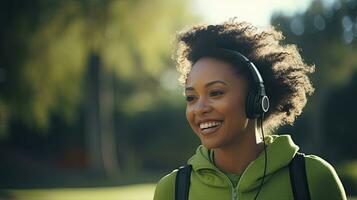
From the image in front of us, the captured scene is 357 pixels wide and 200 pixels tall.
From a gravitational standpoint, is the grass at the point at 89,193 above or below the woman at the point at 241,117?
below

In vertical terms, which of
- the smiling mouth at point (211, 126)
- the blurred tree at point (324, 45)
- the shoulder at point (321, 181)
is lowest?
the blurred tree at point (324, 45)

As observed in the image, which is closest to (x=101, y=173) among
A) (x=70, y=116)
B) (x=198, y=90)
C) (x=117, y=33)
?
(x=70, y=116)

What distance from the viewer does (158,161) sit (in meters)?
31.2

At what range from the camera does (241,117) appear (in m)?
2.70

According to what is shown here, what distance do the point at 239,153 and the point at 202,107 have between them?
0.29 metres

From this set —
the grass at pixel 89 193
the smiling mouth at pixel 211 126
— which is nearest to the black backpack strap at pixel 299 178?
the smiling mouth at pixel 211 126

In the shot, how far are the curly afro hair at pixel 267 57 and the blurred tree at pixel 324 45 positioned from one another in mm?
24517

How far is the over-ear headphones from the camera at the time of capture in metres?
2.66

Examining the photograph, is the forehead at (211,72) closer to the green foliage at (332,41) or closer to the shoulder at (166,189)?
the shoulder at (166,189)

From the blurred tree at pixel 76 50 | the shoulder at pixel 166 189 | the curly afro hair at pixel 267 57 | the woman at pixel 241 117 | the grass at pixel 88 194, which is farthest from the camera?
the blurred tree at pixel 76 50

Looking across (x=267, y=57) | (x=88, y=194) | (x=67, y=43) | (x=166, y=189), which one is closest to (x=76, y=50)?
(x=67, y=43)

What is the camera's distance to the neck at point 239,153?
276 cm

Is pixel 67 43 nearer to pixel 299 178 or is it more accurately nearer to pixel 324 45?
pixel 324 45

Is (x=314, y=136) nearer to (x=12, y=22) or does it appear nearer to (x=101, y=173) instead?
(x=101, y=173)
